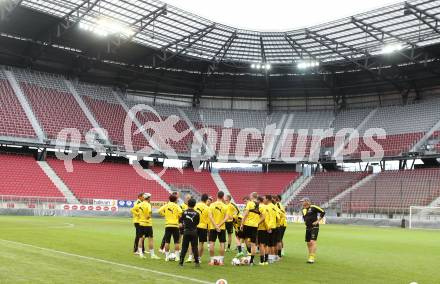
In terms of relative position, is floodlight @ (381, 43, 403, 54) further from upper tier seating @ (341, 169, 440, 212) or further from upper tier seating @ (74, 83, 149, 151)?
upper tier seating @ (74, 83, 149, 151)

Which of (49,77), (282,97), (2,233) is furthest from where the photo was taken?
(282,97)

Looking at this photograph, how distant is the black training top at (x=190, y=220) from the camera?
14281 mm

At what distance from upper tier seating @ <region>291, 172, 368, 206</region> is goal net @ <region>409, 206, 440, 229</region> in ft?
44.2

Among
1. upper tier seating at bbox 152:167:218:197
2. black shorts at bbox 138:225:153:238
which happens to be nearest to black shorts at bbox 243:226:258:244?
black shorts at bbox 138:225:153:238

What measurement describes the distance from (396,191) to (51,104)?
3773 centimetres

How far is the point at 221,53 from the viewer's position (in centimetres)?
5962

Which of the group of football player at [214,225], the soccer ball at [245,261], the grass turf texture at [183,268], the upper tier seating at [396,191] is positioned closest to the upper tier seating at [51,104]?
the upper tier seating at [396,191]

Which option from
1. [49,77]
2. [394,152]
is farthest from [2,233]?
[394,152]

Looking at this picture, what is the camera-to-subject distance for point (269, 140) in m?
66.6

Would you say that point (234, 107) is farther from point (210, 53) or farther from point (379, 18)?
point (379, 18)

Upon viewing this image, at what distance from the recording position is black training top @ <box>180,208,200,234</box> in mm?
14281

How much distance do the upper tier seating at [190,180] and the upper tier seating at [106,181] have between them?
9.09 ft

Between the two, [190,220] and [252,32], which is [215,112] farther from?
[190,220]

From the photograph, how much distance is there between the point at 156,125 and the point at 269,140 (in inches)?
576
